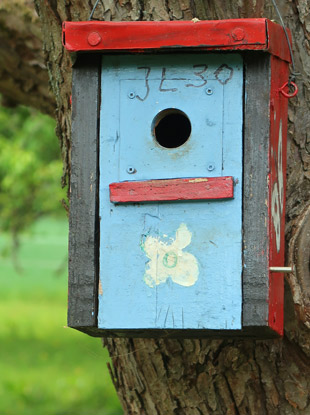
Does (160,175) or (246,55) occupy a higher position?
(246,55)

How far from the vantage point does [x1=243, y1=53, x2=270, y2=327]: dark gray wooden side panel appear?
2697mm

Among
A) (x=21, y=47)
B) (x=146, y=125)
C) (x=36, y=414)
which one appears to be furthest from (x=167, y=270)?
(x=36, y=414)

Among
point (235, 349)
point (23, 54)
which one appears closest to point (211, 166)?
point (235, 349)

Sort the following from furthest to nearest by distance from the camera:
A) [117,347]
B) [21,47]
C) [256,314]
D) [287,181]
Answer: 1. [21,47]
2. [117,347]
3. [287,181]
4. [256,314]

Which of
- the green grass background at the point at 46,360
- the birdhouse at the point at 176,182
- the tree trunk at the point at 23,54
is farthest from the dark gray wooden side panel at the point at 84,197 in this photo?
the tree trunk at the point at 23,54

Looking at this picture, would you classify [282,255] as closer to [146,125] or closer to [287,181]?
[287,181]

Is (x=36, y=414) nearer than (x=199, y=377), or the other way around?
(x=199, y=377)

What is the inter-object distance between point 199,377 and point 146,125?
1.11 metres

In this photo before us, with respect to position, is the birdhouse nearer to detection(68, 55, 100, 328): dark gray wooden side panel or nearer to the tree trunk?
detection(68, 55, 100, 328): dark gray wooden side panel

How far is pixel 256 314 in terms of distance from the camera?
8.83 feet

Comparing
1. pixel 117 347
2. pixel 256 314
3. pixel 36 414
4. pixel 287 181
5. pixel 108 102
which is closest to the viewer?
pixel 256 314

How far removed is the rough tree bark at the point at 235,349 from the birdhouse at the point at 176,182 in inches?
12.7

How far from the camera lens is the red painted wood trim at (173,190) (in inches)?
107

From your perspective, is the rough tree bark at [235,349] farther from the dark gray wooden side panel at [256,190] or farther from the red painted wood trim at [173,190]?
the red painted wood trim at [173,190]
